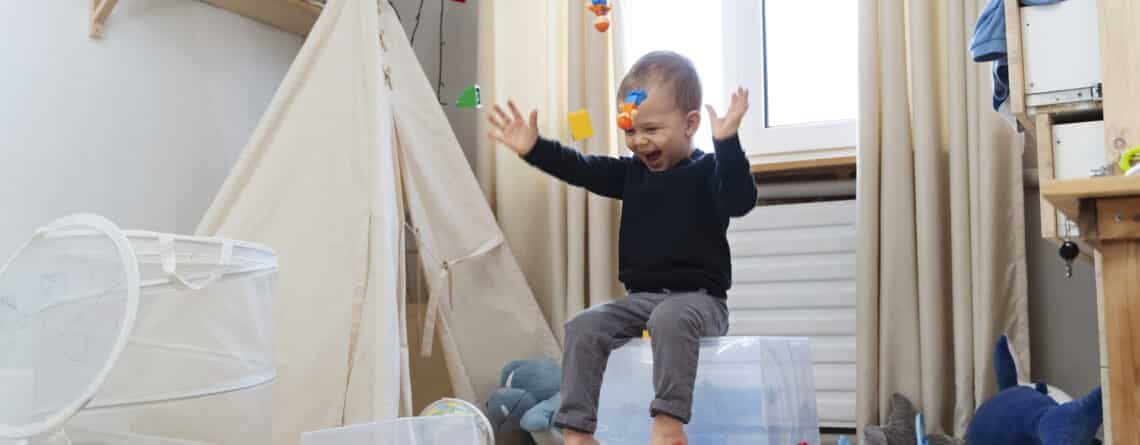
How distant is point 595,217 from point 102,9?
1.10 meters

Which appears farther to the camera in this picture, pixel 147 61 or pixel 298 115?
pixel 147 61

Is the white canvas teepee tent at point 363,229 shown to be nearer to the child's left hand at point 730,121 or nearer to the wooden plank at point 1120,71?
the child's left hand at point 730,121

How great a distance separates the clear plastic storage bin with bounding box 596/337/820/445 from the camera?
1339 millimetres

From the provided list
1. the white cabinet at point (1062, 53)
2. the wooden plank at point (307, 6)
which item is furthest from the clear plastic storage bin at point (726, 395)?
the wooden plank at point (307, 6)

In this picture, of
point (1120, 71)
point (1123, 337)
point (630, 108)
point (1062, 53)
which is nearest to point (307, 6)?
point (630, 108)

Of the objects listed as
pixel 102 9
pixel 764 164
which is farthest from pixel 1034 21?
pixel 102 9

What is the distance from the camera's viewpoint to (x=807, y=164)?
2.09 metres

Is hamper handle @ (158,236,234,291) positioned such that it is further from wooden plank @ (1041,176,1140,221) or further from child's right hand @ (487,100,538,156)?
wooden plank @ (1041,176,1140,221)

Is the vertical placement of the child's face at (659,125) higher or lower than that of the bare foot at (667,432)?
higher

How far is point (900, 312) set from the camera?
1904 mm

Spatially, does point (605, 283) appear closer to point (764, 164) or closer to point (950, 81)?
point (764, 164)

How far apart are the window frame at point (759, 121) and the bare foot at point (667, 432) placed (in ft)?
3.44

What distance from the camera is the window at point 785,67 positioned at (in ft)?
7.14

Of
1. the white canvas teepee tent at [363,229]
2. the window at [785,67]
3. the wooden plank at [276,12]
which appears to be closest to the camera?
the white canvas teepee tent at [363,229]
